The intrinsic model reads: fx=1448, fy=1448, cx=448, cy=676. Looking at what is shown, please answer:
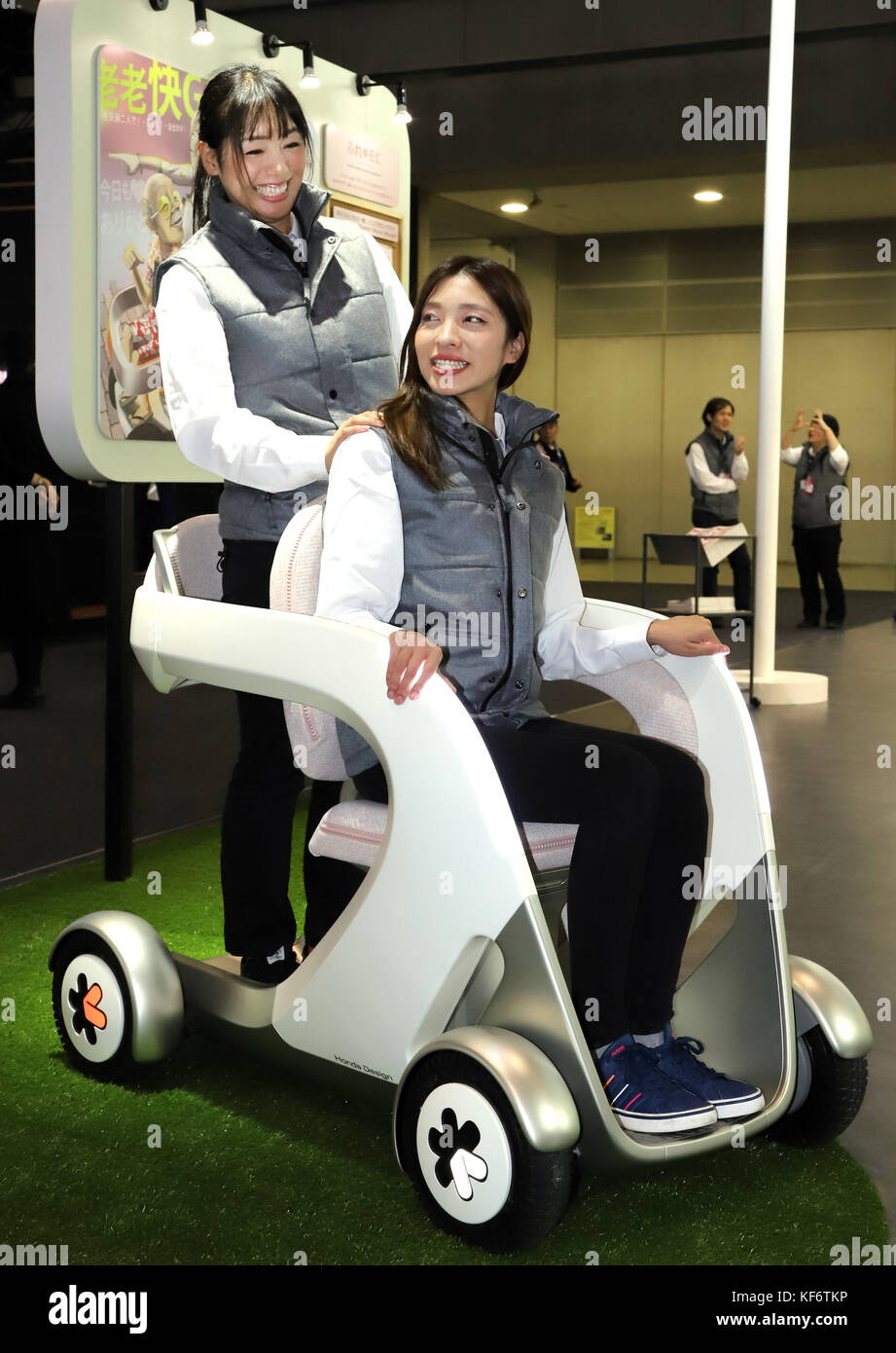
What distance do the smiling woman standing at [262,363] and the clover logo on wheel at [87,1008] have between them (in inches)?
8.8

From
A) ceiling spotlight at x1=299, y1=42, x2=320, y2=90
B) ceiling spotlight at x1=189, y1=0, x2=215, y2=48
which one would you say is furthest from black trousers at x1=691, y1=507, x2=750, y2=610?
ceiling spotlight at x1=189, y1=0, x2=215, y2=48

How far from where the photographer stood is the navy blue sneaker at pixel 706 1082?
5.94 feet

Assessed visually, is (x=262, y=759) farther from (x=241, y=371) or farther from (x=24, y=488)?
(x=24, y=488)

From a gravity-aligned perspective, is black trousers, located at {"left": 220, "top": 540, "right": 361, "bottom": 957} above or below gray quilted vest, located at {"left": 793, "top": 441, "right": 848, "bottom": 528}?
below

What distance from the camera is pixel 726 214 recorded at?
41.1 ft

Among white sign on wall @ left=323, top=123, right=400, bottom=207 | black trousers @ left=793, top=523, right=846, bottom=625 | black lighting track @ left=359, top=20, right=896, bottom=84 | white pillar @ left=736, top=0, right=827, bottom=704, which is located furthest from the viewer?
black trousers @ left=793, top=523, right=846, bottom=625

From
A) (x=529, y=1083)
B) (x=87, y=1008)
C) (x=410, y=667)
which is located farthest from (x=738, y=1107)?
(x=87, y=1008)

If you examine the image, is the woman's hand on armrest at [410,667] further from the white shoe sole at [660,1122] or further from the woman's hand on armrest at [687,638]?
the white shoe sole at [660,1122]

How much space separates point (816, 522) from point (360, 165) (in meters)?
5.73

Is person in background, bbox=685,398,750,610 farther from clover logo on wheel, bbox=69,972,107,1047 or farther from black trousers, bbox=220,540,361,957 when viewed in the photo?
clover logo on wheel, bbox=69,972,107,1047

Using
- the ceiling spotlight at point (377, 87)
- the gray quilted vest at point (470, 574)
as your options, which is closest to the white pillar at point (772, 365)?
the ceiling spotlight at point (377, 87)

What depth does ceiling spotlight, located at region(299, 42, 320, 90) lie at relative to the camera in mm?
3713

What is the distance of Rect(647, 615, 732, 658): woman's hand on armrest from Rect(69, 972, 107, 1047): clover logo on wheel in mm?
998

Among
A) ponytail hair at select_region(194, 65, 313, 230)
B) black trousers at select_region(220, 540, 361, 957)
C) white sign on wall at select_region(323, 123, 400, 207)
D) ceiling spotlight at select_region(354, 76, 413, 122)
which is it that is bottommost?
black trousers at select_region(220, 540, 361, 957)
